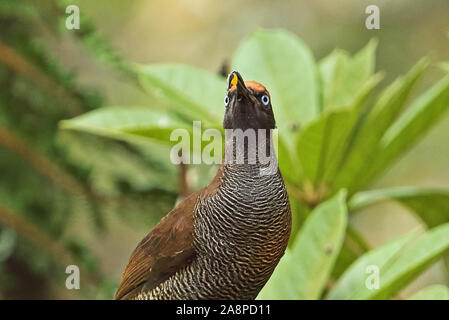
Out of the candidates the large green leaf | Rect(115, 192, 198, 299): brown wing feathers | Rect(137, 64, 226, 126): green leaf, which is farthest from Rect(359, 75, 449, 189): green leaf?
Rect(115, 192, 198, 299): brown wing feathers

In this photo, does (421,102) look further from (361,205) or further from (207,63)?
(207,63)


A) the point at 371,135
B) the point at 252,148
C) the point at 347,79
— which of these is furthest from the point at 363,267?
the point at 252,148

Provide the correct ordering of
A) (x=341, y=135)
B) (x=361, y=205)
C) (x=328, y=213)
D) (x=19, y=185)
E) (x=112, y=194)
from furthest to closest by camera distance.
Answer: (x=19, y=185) < (x=112, y=194) < (x=361, y=205) < (x=341, y=135) < (x=328, y=213)

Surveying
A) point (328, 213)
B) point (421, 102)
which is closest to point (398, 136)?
point (421, 102)

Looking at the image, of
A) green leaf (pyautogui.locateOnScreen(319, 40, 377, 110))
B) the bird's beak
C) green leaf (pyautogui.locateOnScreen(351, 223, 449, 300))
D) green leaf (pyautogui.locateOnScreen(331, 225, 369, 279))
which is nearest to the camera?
the bird's beak

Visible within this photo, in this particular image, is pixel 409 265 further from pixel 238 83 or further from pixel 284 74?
pixel 238 83

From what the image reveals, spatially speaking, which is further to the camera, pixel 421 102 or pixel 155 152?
pixel 155 152

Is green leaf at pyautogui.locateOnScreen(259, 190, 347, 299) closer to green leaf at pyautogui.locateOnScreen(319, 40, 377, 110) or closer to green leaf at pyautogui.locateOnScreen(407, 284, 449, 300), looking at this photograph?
green leaf at pyautogui.locateOnScreen(407, 284, 449, 300)
